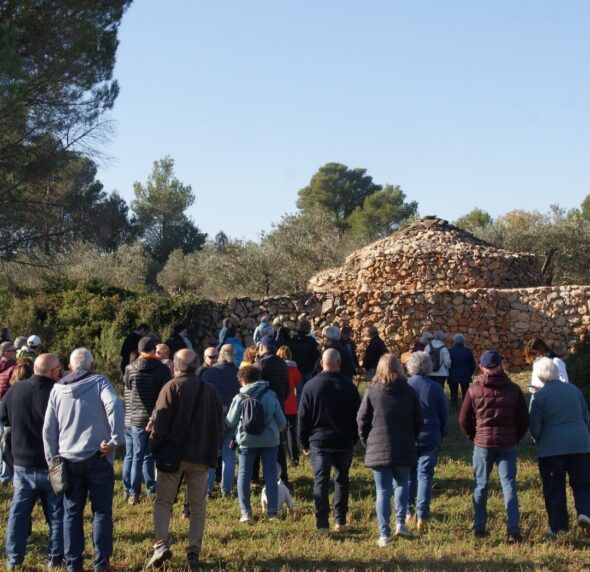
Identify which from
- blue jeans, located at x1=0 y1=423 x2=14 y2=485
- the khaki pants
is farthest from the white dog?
blue jeans, located at x1=0 y1=423 x2=14 y2=485

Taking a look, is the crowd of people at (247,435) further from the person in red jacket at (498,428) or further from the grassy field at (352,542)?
the grassy field at (352,542)

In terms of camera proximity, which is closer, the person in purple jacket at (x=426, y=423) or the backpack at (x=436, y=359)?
the person in purple jacket at (x=426, y=423)

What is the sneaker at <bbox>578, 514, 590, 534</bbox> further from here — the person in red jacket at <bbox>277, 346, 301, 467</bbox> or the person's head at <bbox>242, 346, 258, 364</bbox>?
the person's head at <bbox>242, 346, 258, 364</bbox>

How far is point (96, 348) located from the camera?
18.5 metres

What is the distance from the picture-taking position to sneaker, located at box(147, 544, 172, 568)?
651 centimetres

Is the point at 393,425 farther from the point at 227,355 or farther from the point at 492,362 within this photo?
the point at 227,355

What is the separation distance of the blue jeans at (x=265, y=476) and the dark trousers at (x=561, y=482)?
2588 millimetres

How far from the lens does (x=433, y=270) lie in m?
22.8

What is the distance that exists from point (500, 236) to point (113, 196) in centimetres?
2167

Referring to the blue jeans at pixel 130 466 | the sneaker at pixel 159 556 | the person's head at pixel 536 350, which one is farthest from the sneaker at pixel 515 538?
the blue jeans at pixel 130 466

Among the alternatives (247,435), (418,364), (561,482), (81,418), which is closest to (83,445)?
(81,418)

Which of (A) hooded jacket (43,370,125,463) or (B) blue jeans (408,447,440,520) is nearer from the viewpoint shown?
(A) hooded jacket (43,370,125,463)

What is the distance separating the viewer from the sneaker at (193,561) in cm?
661

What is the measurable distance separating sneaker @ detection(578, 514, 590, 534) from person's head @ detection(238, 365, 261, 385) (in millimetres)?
3329
